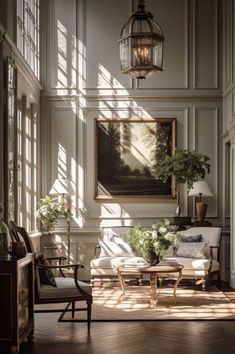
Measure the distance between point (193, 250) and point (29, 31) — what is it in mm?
4169

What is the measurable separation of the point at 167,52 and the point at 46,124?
240 centimetres

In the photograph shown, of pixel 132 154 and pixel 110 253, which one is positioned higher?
pixel 132 154

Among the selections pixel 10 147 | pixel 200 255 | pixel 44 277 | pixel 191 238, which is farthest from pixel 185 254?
pixel 44 277

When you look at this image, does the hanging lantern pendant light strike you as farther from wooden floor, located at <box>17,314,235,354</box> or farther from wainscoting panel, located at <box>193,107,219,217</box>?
wainscoting panel, located at <box>193,107,219,217</box>

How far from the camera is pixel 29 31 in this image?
9727 millimetres

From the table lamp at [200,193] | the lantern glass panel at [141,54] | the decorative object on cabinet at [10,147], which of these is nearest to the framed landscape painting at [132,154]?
the table lamp at [200,193]

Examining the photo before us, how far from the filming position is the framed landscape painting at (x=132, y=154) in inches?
420

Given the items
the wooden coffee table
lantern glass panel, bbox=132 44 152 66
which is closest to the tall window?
lantern glass panel, bbox=132 44 152 66

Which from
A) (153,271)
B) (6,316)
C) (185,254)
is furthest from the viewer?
(185,254)

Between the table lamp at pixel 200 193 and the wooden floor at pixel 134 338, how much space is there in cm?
354

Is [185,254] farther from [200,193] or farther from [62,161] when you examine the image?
[62,161]

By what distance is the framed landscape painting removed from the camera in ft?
35.0

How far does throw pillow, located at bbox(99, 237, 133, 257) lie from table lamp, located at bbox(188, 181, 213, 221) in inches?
50.7

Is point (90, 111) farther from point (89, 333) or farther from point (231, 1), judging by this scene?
point (89, 333)
